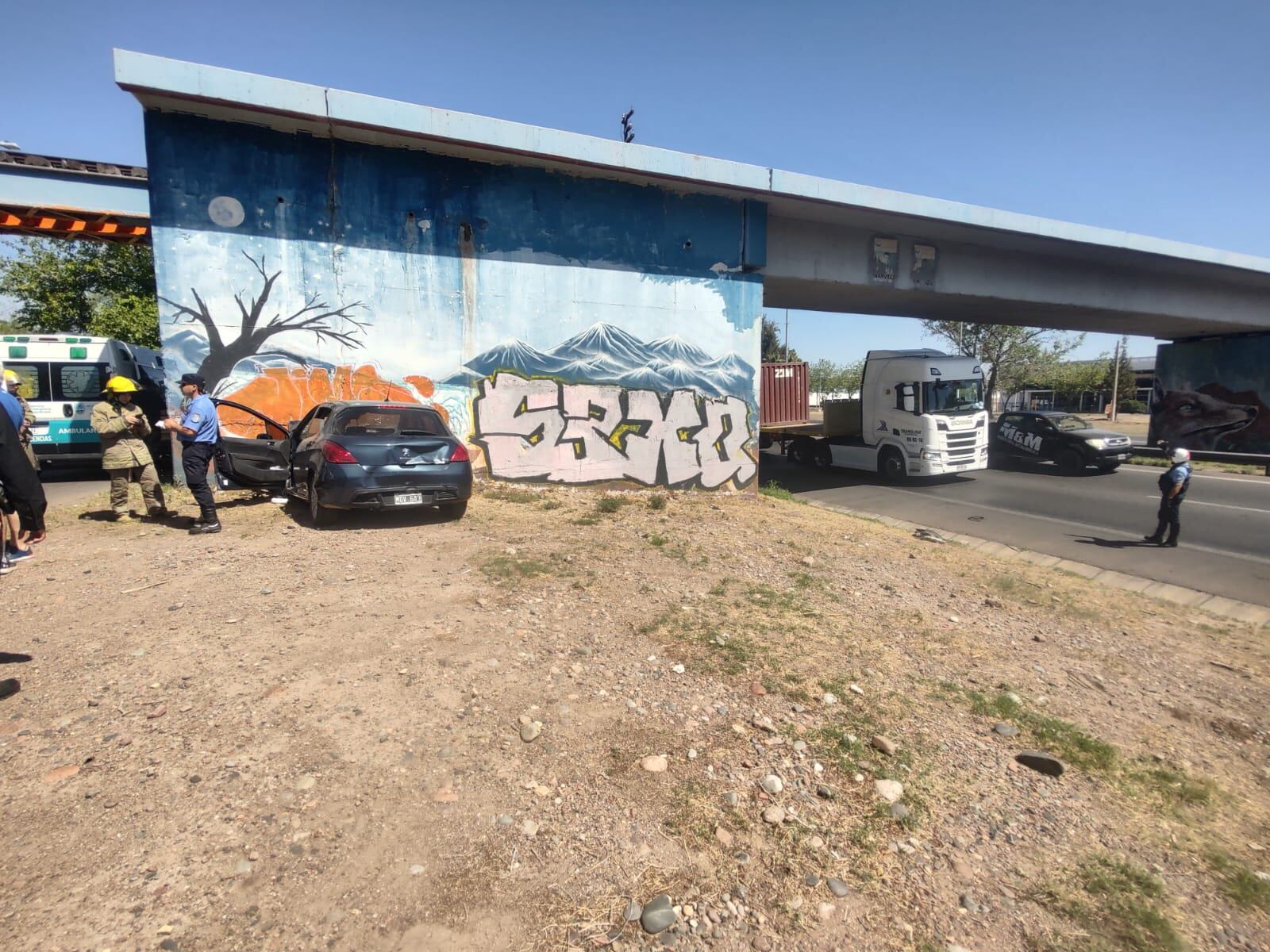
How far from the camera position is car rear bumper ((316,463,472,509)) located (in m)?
6.50

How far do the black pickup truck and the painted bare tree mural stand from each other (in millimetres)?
17967

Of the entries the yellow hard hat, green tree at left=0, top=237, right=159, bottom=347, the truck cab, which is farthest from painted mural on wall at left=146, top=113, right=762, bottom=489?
green tree at left=0, top=237, right=159, bottom=347

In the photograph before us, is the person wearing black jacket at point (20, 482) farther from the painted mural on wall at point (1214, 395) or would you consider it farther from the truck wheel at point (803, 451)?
the painted mural on wall at point (1214, 395)

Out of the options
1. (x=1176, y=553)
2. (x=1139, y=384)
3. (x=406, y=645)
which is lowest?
(x=1176, y=553)

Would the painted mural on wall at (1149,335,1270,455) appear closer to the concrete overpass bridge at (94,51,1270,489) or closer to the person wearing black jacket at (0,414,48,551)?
the concrete overpass bridge at (94,51,1270,489)

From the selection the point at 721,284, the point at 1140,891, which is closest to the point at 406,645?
the point at 1140,891

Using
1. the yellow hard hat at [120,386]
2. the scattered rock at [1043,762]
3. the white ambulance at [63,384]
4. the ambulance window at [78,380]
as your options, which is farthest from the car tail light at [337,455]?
the ambulance window at [78,380]

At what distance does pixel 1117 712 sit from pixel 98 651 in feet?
21.9

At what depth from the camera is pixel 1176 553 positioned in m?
9.28

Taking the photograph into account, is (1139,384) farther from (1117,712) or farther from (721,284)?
(1117,712)

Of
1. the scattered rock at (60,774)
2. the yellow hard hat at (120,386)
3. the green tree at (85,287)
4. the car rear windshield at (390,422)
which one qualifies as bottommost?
the scattered rock at (60,774)

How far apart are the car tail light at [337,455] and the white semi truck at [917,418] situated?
41.3ft

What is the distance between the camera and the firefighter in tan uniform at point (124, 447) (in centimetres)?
672

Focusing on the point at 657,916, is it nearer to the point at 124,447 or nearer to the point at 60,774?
the point at 60,774
